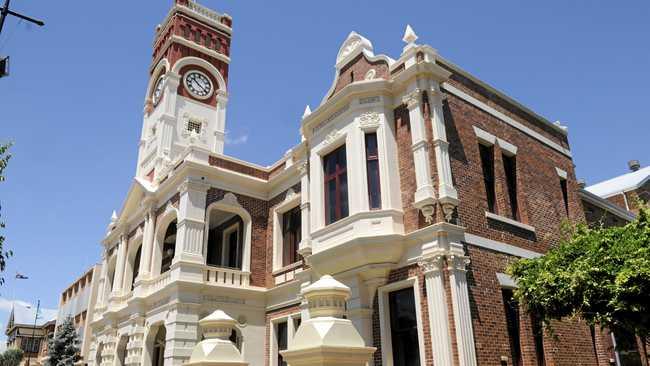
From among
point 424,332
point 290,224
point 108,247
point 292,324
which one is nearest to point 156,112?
point 108,247

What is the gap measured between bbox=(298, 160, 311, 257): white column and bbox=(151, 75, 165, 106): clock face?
16.8 meters

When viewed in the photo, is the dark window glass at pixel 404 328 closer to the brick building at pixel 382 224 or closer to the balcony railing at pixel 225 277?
the brick building at pixel 382 224

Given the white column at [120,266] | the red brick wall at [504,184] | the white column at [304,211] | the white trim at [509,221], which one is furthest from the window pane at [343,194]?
the white column at [120,266]

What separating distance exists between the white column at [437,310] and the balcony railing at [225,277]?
349 inches

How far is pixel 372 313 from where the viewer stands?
1298 centimetres

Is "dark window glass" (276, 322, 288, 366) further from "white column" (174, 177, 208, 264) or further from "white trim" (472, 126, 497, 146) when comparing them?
"white trim" (472, 126, 497, 146)

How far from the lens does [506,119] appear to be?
16.2 m

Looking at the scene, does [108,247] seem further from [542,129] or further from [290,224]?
[542,129]

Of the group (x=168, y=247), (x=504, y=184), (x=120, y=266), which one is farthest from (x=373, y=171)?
(x=120, y=266)

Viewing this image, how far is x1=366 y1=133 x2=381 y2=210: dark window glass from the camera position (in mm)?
13586

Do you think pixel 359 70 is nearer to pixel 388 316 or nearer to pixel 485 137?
pixel 485 137

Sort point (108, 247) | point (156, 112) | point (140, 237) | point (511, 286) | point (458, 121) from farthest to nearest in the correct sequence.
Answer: point (156, 112) → point (108, 247) → point (140, 237) → point (458, 121) → point (511, 286)

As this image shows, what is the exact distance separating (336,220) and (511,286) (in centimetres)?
495

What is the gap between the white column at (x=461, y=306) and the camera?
35.8 feet
